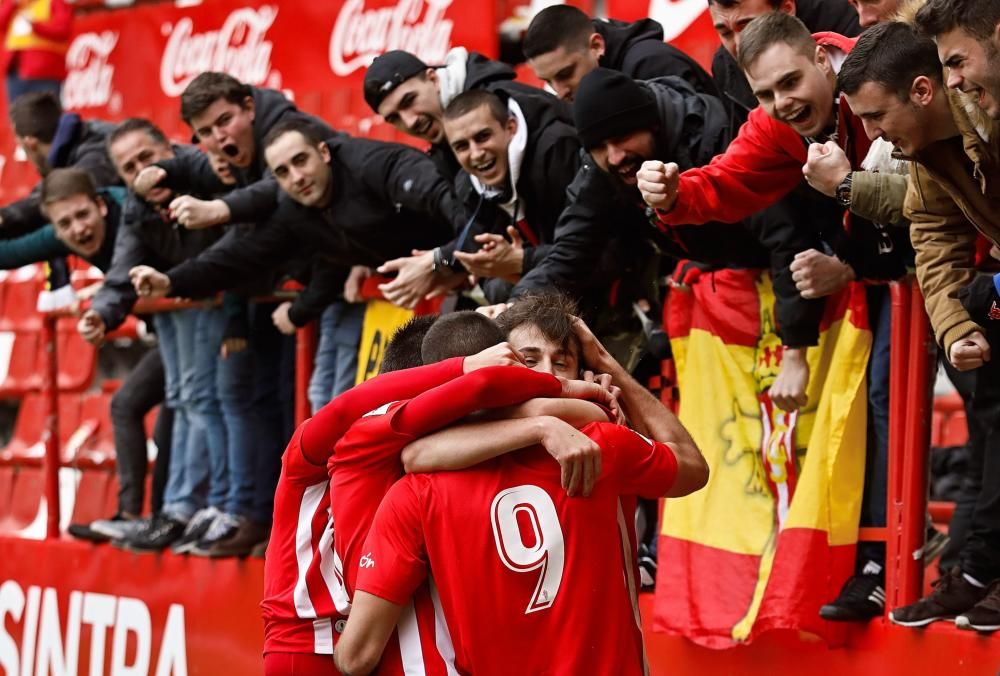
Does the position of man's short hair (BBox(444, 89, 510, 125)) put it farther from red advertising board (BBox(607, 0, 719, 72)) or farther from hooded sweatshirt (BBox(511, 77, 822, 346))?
red advertising board (BBox(607, 0, 719, 72))

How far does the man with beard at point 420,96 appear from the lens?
19.2ft

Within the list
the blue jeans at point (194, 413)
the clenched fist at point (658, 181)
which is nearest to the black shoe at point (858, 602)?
the clenched fist at point (658, 181)

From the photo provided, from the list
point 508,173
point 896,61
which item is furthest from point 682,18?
point 896,61

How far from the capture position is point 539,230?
5.66 meters

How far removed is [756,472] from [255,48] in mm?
8076

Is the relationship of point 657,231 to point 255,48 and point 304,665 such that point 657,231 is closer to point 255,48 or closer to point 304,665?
point 304,665

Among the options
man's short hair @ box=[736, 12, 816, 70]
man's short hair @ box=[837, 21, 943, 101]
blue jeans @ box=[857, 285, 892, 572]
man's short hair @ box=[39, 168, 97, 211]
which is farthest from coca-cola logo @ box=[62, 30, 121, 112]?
man's short hair @ box=[837, 21, 943, 101]

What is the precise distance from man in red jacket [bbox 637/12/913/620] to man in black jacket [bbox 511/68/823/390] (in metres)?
0.15

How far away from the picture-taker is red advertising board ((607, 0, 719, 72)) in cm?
881

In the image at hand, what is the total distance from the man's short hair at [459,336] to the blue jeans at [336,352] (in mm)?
2745

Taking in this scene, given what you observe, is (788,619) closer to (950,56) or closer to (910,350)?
(910,350)

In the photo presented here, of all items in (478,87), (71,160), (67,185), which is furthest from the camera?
(71,160)

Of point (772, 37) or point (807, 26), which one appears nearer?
point (772, 37)

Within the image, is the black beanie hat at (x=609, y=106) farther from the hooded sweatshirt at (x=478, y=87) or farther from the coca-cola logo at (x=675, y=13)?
the coca-cola logo at (x=675, y=13)
